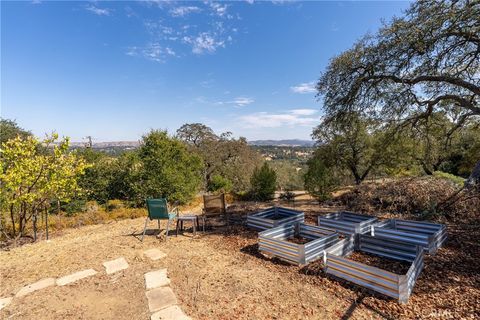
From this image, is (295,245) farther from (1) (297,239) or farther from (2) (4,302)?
(2) (4,302)

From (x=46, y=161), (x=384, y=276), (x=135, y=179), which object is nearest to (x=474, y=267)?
(x=384, y=276)

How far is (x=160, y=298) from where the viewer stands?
145 inches

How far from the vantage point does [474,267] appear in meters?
4.41

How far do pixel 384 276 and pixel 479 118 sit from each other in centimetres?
1110

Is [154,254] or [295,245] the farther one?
[154,254]

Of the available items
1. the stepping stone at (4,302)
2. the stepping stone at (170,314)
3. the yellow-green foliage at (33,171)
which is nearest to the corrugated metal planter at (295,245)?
the stepping stone at (170,314)

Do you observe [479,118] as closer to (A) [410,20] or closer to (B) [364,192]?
(B) [364,192]

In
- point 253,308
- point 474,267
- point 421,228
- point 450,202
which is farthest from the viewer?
point 450,202

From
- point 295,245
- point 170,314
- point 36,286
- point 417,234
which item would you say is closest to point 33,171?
point 36,286

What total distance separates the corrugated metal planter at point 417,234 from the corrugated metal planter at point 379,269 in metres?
0.30

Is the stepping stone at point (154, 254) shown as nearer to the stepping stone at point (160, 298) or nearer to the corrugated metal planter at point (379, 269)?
the stepping stone at point (160, 298)

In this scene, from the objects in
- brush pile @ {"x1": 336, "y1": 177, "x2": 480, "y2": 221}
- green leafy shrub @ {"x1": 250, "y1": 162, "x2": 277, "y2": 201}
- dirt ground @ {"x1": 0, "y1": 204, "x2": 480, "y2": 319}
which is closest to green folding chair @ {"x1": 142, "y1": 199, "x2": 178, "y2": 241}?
dirt ground @ {"x1": 0, "y1": 204, "x2": 480, "y2": 319}

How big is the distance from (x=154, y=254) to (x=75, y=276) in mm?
1371

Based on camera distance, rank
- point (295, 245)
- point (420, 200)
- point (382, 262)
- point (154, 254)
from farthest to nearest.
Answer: point (420, 200) → point (154, 254) → point (382, 262) → point (295, 245)
